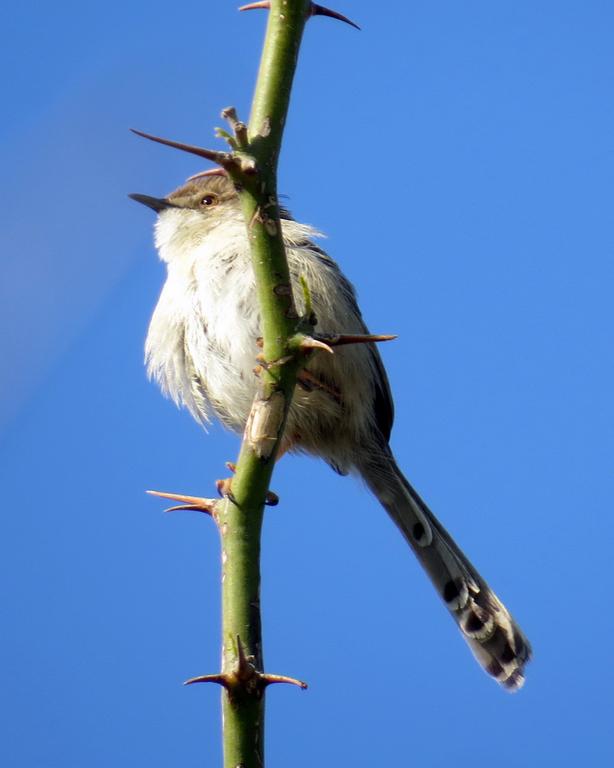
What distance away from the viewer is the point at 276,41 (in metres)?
2.57

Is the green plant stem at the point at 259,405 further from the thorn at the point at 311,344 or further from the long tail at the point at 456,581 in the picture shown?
the long tail at the point at 456,581

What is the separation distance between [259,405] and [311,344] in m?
0.28

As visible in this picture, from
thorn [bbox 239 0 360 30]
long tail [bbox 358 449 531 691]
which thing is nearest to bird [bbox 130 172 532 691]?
long tail [bbox 358 449 531 691]

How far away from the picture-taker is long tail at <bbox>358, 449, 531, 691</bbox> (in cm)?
486

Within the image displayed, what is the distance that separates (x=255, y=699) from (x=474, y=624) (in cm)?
294

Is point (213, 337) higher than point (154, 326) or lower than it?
lower

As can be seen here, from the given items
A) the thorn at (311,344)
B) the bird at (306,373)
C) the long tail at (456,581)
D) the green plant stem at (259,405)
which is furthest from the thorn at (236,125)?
the long tail at (456,581)

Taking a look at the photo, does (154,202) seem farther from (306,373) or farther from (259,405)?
(259,405)

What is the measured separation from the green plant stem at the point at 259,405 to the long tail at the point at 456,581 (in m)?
2.59

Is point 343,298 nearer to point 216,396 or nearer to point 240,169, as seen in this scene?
point 216,396

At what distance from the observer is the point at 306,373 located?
5203 mm

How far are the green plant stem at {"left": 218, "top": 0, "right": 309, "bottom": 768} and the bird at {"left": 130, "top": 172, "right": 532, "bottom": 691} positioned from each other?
2.17 m

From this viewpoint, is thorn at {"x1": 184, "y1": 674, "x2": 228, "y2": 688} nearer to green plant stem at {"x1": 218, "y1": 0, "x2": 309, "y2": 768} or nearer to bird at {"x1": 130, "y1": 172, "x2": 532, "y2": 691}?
green plant stem at {"x1": 218, "y1": 0, "x2": 309, "y2": 768}

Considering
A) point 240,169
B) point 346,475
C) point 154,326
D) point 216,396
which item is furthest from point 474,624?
point 240,169
